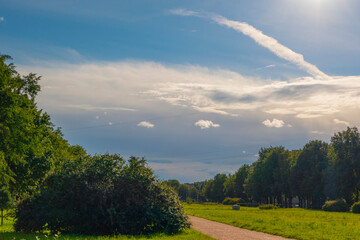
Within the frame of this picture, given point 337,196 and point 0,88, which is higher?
point 0,88

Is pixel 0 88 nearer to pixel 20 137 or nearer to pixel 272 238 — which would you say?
pixel 20 137

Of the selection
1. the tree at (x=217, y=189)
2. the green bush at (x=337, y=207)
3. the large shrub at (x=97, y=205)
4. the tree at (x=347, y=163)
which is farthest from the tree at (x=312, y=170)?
the tree at (x=217, y=189)

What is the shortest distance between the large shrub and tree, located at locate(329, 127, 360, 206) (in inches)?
2178

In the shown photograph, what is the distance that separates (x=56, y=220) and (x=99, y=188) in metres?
3.41

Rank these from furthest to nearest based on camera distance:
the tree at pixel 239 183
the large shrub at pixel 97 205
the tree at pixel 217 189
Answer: the tree at pixel 217 189 → the tree at pixel 239 183 → the large shrub at pixel 97 205

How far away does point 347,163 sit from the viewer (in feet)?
238

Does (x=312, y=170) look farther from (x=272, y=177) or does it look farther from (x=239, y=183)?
(x=239, y=183)

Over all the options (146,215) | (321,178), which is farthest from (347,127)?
(146,215)

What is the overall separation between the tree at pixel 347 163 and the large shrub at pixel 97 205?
2178 inches

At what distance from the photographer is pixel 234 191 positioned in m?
140

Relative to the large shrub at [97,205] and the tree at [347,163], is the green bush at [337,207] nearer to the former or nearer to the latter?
the tree at [347,163]

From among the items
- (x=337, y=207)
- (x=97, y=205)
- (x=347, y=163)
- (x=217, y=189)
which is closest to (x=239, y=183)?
(x=217, y=189)

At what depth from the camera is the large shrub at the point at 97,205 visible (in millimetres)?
24062

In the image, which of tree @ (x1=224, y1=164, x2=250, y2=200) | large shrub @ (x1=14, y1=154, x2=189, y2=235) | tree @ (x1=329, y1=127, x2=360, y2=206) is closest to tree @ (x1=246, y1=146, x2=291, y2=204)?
tree @ (x1=329, y1=127, x2=360, y2=206)
